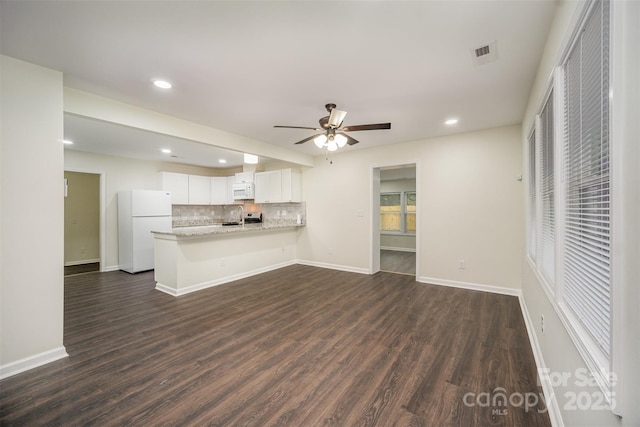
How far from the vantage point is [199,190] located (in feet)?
22.6

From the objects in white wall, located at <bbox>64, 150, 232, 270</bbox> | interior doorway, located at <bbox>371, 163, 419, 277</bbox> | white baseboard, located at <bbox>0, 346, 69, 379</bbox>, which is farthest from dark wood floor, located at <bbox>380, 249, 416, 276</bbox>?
white wall, located at <bbox>64, 150, 232, 270</bbox>

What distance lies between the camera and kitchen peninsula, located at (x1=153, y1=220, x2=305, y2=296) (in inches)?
156

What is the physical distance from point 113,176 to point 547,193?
24.2 feet

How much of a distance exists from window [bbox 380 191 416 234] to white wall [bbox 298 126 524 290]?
340 centimetres

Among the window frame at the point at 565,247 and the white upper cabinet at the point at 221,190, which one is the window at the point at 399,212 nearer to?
the white upper cabinet at the point at 221,190

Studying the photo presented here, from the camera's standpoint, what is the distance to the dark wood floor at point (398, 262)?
5480mm

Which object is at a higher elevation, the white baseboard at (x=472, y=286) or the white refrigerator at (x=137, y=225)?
the white refrigerator at (x=137, y=225)

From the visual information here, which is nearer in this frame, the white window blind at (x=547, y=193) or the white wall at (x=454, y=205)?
the white window blind at (x=547, y=193)

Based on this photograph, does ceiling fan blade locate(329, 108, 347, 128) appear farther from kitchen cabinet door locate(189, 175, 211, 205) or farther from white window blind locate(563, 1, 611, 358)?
kitchen cabinet door locate(189, 175, 211, 205)

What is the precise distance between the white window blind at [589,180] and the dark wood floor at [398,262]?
12.8ft

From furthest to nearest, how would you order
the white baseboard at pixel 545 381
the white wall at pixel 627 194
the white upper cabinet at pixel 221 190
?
1. the white upper cabinet at pixel 221 190
2. the white baseboard at pixel 545 381
3. the white wall at pixel 627 194

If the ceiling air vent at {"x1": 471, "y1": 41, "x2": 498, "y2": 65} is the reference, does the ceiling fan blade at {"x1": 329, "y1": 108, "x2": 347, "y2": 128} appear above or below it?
below

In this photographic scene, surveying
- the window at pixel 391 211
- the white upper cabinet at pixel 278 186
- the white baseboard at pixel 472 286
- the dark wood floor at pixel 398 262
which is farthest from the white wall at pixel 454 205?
the window at pixel 391 211

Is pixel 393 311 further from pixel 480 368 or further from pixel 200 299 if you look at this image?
pixel 200 299
